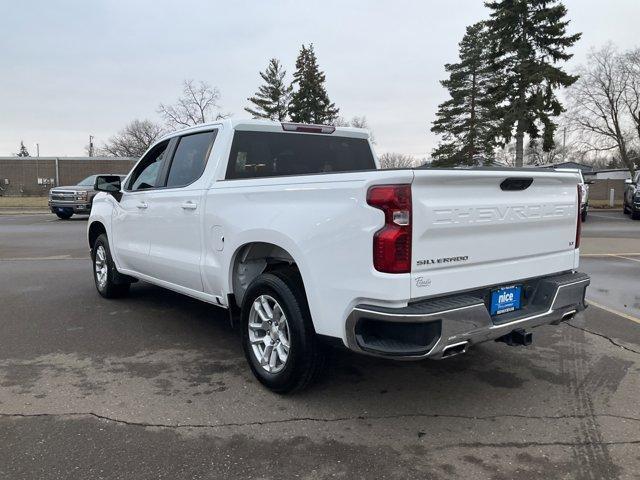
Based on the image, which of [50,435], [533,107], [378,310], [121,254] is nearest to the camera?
[378,310]

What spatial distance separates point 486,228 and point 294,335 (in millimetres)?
1421

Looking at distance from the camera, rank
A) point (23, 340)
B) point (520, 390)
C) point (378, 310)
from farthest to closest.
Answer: point (23, 340), point (520, 390), point (378, 310)

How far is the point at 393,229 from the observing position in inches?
117

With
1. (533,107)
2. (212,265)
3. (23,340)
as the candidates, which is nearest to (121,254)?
(23,340)

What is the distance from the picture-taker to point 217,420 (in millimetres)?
3514

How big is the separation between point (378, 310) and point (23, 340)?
392cm

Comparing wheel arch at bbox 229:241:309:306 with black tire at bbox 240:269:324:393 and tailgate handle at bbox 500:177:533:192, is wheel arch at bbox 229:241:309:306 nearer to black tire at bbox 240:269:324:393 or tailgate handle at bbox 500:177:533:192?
black tire at bbox 240:269:324:393

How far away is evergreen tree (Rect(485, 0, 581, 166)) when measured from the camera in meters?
32.1

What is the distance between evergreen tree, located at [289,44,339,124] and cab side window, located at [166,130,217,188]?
4305cm

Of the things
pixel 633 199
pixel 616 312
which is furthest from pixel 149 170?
pixel 633 199

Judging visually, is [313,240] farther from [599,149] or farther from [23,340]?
[599,149]

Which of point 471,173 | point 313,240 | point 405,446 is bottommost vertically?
point 405,446

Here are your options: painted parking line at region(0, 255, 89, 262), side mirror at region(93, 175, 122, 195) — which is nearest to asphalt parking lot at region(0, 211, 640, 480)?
side mirror at region(93, 175, 122, 195)

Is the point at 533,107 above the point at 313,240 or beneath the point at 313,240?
above
